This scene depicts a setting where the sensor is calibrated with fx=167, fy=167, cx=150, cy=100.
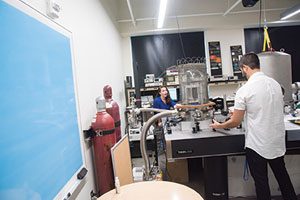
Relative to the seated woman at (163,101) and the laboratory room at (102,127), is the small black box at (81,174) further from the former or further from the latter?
the seated woman at (163,101)

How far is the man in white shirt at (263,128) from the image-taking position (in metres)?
1.51

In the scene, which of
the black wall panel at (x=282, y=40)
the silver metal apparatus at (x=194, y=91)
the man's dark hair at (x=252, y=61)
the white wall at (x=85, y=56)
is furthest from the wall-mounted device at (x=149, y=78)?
the black wall panel at (x=282, y=40)

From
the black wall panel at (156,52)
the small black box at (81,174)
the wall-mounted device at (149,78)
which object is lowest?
the small black box at (81,174)

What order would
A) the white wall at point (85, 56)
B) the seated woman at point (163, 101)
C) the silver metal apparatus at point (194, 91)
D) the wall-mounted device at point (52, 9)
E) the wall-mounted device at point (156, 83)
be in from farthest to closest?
the wall-mounted device at point (156, 83), the seated woman at point (163, 101), the silver metal apparatus at point (194, 91), the white wall at point (85, 56), the wall-mounted device at point (52, 9)

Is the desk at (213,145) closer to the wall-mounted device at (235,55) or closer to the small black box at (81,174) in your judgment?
the small black box at (81,174)

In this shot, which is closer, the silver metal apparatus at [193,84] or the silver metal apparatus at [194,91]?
the silver metal apparatus at [194,91]

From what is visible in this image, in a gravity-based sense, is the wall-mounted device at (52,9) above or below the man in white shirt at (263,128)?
above

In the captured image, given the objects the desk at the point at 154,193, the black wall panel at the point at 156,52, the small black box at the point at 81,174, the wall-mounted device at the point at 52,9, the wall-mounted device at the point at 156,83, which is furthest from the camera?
the black wall panel at the point at 156,52

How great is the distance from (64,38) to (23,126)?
774 mm

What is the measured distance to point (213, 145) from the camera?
163 centimetres

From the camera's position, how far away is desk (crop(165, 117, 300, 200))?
1.62 m

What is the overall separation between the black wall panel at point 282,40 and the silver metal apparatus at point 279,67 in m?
2.71

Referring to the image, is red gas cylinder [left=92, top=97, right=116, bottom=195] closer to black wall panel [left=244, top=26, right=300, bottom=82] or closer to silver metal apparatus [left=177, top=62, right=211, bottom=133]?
silver metal apparatus [left=177, top=62, right=211, bottom=133]

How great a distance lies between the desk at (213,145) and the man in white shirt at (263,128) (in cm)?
12
